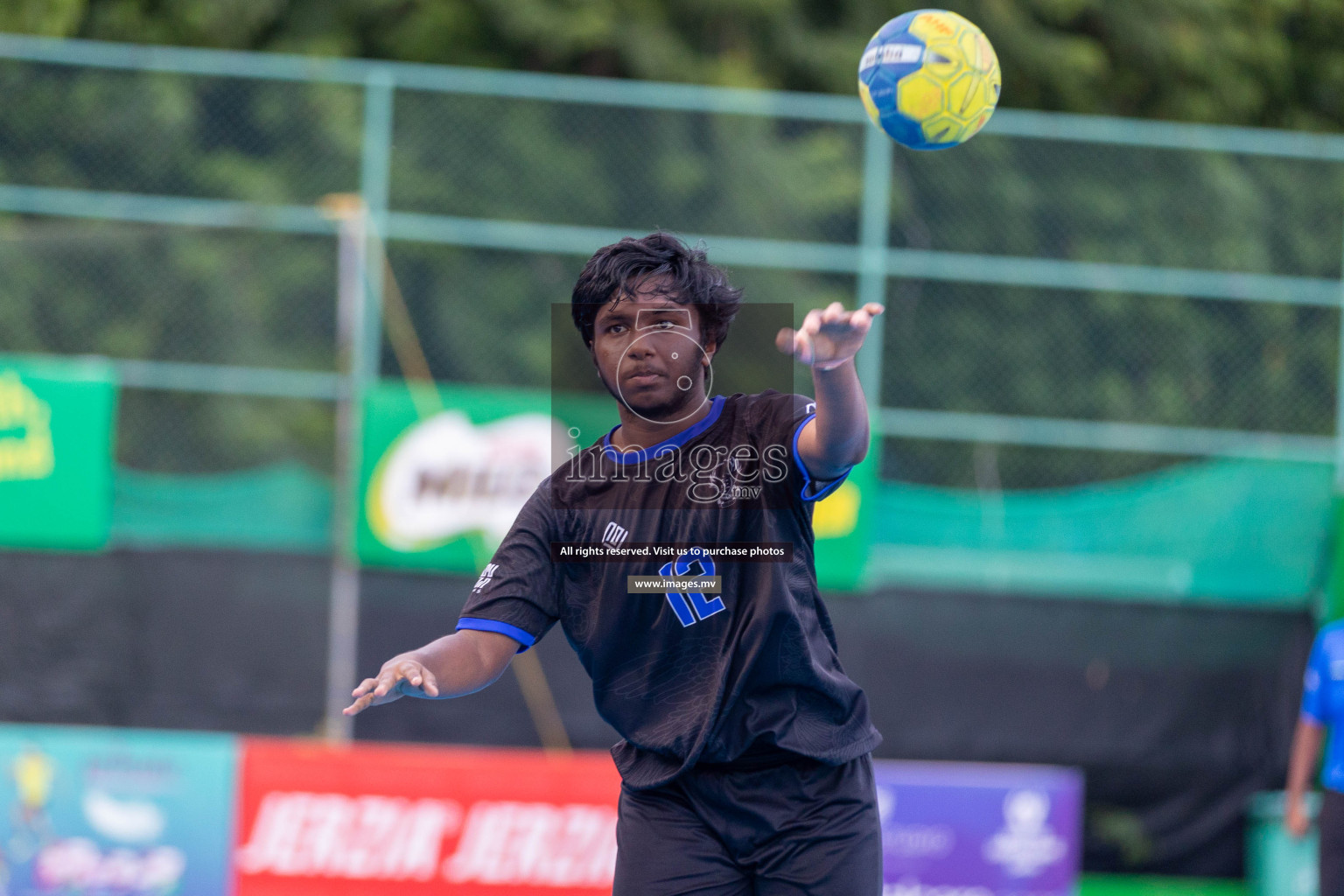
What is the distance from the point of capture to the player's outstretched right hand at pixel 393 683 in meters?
2.89

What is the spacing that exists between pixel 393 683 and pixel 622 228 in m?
6.34

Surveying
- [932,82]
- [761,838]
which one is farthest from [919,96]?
[761,838]

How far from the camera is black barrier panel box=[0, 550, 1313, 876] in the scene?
26.7 feet

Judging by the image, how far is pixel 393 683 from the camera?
291 cm

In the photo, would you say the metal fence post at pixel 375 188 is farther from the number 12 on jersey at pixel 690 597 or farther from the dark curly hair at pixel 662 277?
the number 12 on jersey at pixel 690 597

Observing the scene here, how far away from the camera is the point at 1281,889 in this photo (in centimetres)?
812

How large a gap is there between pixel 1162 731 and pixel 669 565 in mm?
6062

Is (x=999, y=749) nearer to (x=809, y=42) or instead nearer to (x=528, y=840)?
(x=528, y=840)

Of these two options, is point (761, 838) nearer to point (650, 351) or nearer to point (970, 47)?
point (650, 351)

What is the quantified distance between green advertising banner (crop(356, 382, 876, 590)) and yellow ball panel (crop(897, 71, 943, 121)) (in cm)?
406

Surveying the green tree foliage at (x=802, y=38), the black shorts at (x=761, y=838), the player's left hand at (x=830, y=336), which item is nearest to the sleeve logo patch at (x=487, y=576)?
the black shorts at (x=761, y=838)

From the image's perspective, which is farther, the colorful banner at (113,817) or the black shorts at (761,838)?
the colorful banner at (113,817)

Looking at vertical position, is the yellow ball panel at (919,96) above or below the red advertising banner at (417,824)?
above

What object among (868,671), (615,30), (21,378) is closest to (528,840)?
(868,671)
